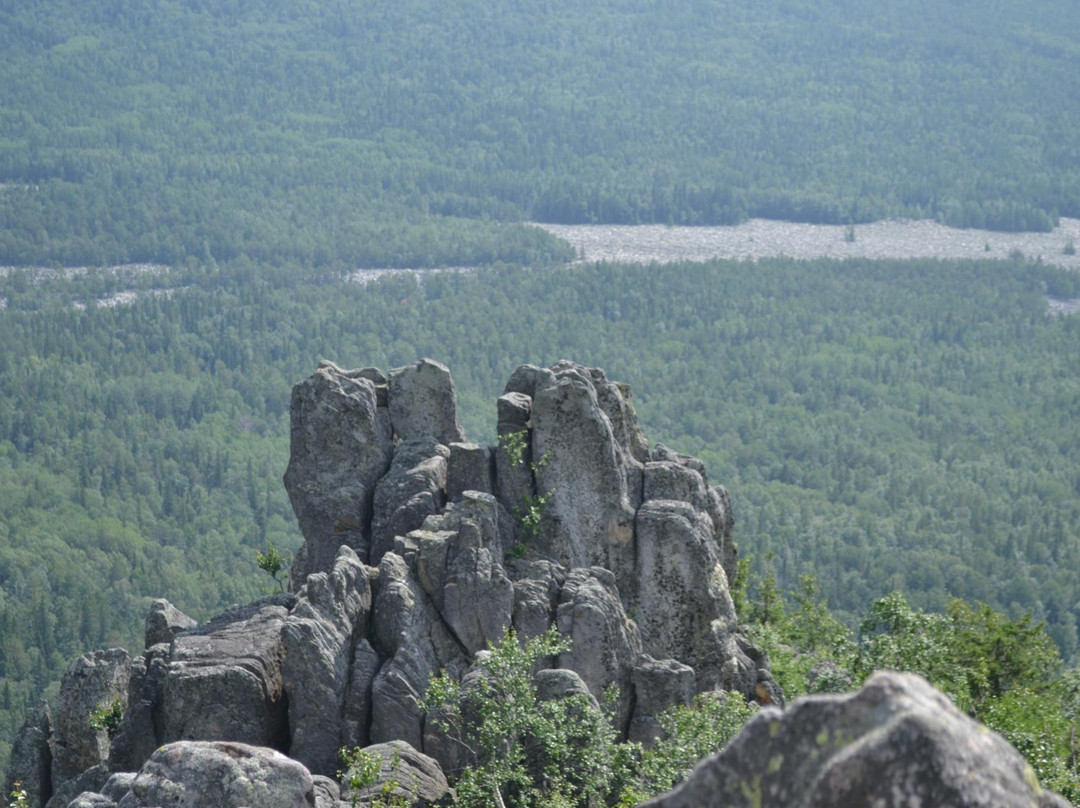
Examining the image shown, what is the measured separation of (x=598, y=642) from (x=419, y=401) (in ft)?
42.4

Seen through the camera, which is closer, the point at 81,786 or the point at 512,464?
the point at 81,786

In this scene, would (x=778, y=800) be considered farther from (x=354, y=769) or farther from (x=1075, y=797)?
(x=1075, y=797)

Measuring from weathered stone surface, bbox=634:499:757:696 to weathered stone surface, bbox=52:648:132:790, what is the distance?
1722 centimetres

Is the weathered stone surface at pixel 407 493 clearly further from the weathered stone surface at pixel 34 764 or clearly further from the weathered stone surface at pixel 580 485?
the weathered stone surface at pixel 34 764

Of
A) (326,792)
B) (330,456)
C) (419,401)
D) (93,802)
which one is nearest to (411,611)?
(326,792)

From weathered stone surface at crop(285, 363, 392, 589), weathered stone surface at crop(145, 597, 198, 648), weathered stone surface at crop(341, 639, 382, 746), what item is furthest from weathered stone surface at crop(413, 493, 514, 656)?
weathered stone surface at crop(145, 597, 198, 648)

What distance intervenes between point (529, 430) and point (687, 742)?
56.5ft

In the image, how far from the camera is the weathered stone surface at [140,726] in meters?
44.8

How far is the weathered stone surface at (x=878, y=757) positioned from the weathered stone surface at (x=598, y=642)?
28.8 meters

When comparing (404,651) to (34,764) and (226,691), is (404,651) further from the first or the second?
(34,764)

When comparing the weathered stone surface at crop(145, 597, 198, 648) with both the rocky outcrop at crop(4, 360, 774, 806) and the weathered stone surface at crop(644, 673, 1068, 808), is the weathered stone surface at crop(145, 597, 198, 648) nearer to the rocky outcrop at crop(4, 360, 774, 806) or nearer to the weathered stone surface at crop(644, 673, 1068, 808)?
the rocky outcrop at crop(4, 360, 774, 806)

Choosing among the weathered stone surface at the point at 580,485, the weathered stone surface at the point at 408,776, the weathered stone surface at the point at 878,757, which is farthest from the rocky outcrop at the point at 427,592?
the weathered stone surface at the point at 878,757

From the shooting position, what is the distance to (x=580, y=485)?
55562 mm

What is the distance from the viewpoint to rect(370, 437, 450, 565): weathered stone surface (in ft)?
176
